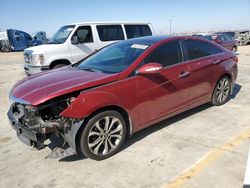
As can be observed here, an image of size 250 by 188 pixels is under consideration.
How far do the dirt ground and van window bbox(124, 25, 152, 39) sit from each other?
603 cm

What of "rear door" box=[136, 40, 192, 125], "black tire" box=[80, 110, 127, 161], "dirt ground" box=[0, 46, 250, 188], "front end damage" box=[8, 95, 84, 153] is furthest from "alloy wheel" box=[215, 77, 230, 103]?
"front end damage" box=[8, 95, 84, 153]

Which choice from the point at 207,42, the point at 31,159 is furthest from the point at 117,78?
the point at 207,42

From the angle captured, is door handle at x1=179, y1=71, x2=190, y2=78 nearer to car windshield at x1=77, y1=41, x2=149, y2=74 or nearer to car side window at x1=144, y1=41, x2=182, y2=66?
car side window at x1=144, y1=41, x2=182, y2=66

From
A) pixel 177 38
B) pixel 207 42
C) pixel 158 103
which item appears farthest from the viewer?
pixel 207 42

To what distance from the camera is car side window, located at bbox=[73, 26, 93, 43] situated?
9352mm

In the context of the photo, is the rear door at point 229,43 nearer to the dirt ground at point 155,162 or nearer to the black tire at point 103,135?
the dirt ground at point 155,162

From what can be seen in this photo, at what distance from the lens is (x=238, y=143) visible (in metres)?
4.10

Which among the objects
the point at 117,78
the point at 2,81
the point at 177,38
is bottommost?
the point at 2,81

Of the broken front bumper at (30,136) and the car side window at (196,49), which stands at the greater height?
the car side window at (196,49)

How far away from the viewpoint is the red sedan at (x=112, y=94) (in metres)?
3.54

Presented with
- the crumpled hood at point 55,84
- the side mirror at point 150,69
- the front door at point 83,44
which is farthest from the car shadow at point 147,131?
the front door at point 83,44

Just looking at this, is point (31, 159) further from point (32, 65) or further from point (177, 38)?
point (32, 65)

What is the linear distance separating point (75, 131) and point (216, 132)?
2.40m

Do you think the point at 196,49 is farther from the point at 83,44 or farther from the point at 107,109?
the point at 83,44
